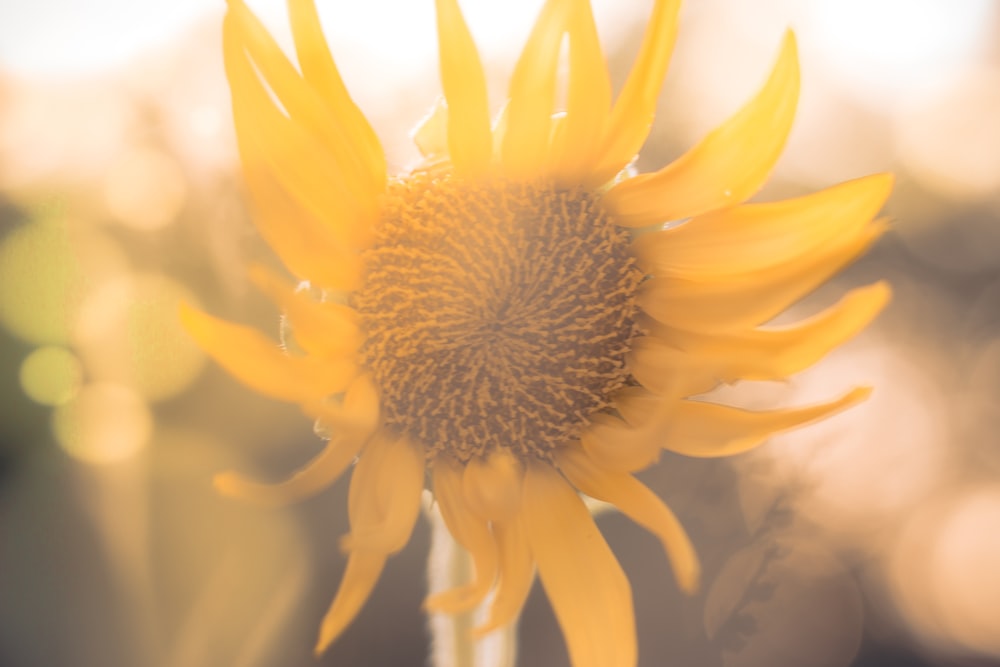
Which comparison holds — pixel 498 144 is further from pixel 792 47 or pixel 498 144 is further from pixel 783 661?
pixel 783 661

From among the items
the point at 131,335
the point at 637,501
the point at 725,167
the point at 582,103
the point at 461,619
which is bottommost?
the point at 461,619

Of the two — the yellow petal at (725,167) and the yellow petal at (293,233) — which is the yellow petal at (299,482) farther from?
the yellow petal at (725,167)

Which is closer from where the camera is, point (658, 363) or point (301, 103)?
point (301, 103)

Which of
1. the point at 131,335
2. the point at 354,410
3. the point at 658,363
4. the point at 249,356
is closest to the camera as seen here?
the point at 249,356

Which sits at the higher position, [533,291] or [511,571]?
[533,291]

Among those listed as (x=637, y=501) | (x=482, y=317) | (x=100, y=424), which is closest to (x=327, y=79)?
(x=482, y=317)

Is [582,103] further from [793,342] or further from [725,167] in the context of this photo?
[793,342]

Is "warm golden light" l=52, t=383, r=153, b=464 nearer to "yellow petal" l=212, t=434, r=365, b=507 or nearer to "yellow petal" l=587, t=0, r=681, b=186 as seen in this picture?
"yellow petal" l=212, t=434, r=365, b=507
